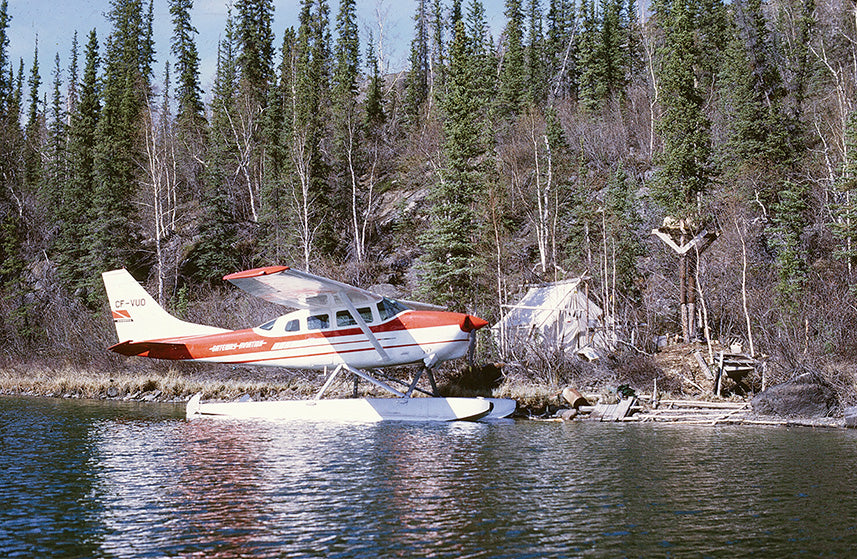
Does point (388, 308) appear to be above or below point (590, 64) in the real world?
below

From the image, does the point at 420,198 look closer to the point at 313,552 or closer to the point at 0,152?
the point at 0,152

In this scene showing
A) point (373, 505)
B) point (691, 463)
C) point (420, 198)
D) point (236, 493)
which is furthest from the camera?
point (420, 198)

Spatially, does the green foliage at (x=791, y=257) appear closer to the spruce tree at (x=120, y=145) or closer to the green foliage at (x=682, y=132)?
the green foliage at (x=682, y=132)

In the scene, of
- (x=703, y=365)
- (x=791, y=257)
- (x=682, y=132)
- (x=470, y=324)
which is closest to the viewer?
(x=470, y=324)

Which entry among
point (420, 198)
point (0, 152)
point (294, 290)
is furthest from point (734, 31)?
point (0, 152)

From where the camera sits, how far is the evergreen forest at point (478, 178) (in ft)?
75.4

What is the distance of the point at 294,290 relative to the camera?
14.8 metres

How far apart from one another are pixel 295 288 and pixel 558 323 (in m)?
10.1

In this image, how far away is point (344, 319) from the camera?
15844mm

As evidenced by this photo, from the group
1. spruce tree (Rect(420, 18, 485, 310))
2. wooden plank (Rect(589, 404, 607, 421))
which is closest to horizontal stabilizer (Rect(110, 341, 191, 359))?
spruce tree (Rect(420, 18, 485, 310))

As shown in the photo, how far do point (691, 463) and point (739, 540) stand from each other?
395cm

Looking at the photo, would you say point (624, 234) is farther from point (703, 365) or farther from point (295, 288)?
point (295, 288)

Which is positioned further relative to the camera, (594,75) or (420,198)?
(594,75)

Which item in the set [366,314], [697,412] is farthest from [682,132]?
[366,314]
